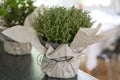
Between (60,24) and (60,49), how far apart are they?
0.07m

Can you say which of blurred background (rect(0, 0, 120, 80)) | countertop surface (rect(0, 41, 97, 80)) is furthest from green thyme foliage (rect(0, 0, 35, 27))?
blurred background (rect(0, 0, 120, 80))

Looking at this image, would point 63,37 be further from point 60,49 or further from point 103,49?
point 103,49

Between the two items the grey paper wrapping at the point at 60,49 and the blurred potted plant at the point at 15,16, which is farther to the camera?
the blurred potted plant at the point at 15,16

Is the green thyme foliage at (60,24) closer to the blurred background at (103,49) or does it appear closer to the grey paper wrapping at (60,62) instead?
the grey paper wrapping at (60,62)

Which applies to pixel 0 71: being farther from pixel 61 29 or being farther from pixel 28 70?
pixel 61 29

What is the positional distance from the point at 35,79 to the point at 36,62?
122mm

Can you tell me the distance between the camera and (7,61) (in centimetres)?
78

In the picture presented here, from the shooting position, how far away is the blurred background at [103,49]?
2209 mm

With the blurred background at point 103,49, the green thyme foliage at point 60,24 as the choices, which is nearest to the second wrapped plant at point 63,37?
the green thyme foliage at point 60,24

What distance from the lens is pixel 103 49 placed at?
238 centimetres

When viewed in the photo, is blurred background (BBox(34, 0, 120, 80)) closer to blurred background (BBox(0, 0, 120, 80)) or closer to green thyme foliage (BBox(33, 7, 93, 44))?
blurred background (BBox(0, 0, 120, 80))

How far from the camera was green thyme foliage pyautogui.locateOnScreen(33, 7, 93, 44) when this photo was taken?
0.62 m

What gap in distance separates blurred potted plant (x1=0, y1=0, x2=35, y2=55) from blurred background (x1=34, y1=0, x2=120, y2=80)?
4.14 feet

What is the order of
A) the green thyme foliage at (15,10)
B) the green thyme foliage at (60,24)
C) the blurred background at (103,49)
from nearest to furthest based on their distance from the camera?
1. the green thyme foliage at (60,24)
2. the green thyme foliage at (15,10)
3. the blurred background at (103,49)
